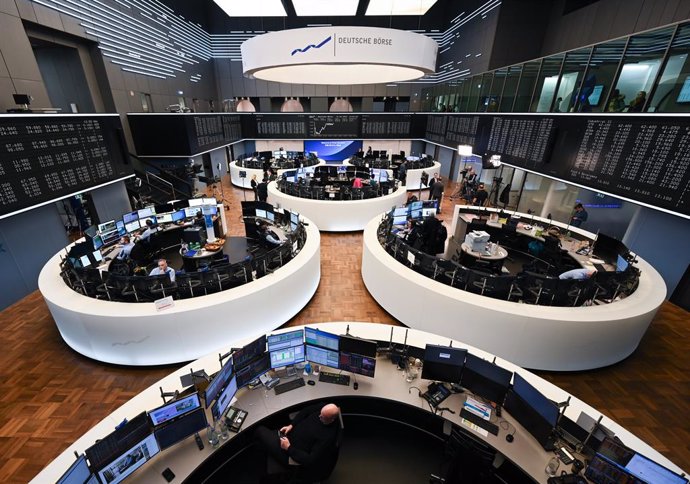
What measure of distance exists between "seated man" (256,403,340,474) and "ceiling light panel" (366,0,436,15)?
17054 mm

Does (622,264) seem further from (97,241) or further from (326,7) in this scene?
(326,7)

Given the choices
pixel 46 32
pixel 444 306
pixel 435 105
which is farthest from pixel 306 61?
pixel 435 105

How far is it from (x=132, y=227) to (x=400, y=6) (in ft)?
54.6

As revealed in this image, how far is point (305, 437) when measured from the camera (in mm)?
2822

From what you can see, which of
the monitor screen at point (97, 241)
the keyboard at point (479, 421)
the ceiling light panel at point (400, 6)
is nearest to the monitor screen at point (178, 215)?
the monitor screen at point (97, 241)

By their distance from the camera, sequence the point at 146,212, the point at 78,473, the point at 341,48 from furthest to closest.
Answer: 1. the point at 146,212
2. the point at 341,48
3. the point at 78,473

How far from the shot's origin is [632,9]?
833 cm

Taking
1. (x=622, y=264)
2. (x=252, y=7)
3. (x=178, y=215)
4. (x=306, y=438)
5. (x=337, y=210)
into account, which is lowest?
(x=306, y=438)

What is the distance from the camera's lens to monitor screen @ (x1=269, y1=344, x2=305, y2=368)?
10.8 feet

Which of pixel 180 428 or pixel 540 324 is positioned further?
pixel 540 324

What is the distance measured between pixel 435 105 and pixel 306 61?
1572 centimetres

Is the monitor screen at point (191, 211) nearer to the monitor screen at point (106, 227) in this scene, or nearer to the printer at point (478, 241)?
the monitor screen at point (106, 227)

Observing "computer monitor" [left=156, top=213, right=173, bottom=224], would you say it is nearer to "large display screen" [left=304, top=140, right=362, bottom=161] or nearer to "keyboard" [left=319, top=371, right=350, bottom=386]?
"keyboard" [left=319, top=371, right=350, bottom=386]

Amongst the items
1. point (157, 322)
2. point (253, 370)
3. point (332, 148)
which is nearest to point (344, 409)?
point (253, 370)
